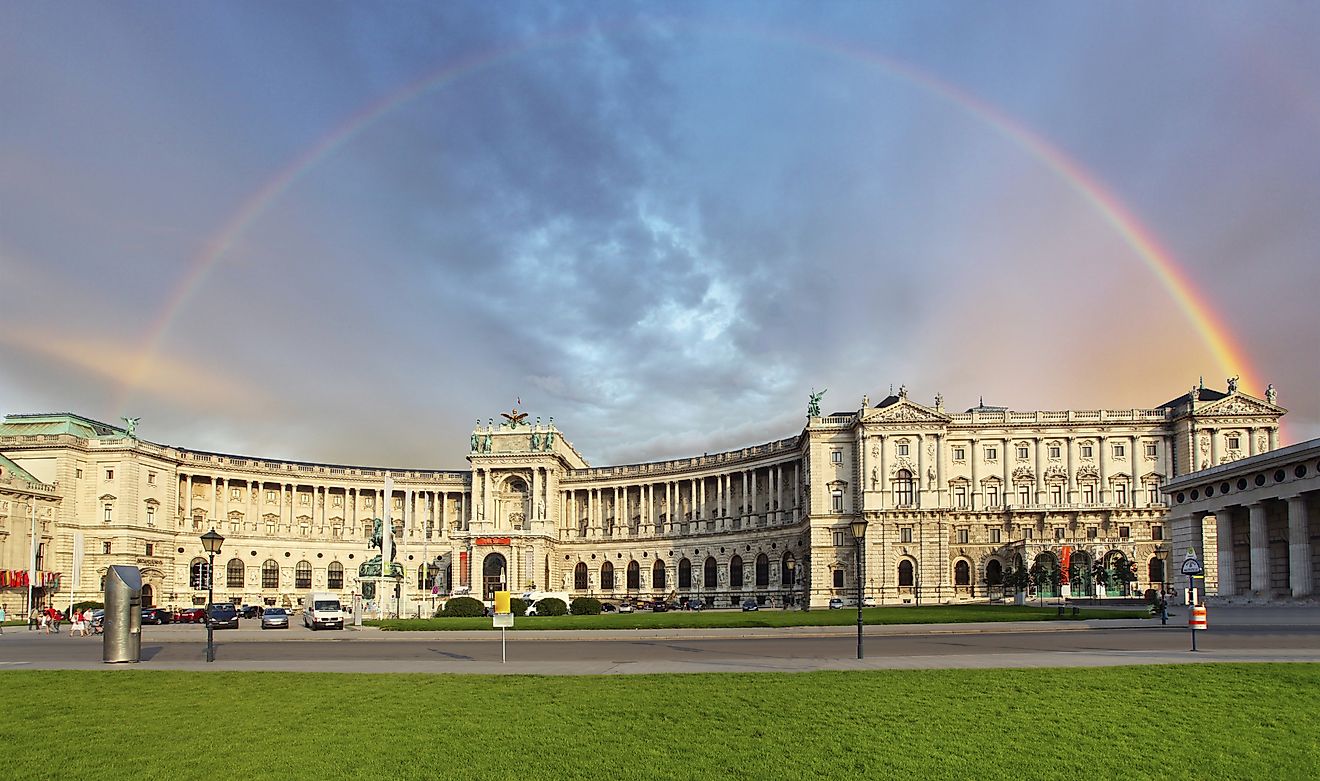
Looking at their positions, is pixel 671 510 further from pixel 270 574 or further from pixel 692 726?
pixel 692 726

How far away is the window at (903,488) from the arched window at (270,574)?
8315 cm

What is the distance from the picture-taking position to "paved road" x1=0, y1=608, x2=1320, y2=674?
30.0 meters

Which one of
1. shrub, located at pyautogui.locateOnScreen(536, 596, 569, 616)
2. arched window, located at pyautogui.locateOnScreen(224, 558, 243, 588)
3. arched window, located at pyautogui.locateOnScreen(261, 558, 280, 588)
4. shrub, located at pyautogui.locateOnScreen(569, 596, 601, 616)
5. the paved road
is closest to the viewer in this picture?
the paved road

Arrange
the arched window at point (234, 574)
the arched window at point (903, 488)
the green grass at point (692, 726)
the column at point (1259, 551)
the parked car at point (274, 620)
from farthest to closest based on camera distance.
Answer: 1. the arched window at point (234, 574)
2. the arched window at point (903, 488)
3. the parked car at point (274, 620)
4. the column at point (1259, 551)
5. the green grass at point (692, 726)

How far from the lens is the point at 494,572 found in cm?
14088

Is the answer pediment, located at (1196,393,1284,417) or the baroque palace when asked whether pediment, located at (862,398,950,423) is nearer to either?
the baroque palace

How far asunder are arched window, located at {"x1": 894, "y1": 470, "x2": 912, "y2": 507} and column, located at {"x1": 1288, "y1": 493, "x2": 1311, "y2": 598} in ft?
166

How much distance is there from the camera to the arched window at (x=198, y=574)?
5162 inches

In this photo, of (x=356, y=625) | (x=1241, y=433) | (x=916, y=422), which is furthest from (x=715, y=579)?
(x=356, y=625)

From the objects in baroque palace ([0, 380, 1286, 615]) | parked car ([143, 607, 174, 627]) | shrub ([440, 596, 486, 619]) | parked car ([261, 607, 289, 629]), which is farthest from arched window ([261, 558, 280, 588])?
parked car ([261, 607, 289, 629])

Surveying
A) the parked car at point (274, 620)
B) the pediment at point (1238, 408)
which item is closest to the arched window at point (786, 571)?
the pediment at point (1238, 408)

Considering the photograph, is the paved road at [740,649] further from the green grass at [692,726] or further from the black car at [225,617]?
the black car at [225,617]

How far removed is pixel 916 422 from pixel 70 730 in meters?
100

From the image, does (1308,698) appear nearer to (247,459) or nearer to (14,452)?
(14,452)
